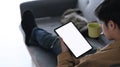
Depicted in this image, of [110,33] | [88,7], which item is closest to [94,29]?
[88,7]

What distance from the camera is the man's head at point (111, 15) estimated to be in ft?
3.20

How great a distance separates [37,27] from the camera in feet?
6.47

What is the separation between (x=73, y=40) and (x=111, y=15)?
57 cm

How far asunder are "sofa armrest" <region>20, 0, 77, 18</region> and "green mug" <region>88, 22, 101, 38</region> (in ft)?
1.42

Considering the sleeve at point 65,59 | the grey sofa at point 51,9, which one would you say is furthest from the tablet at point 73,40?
the grey sofa at point 51,9

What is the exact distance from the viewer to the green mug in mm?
1830

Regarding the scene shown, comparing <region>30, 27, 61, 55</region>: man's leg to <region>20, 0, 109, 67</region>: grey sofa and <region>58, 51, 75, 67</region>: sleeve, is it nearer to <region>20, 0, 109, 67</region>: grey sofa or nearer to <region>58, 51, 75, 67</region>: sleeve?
<region>20, 0, 109, 67</region>: grey sofa

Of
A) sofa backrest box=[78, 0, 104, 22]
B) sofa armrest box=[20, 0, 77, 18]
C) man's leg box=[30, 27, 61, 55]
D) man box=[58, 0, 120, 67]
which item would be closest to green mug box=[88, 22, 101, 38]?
sofa backrest box=[78, 0, 104, 22]

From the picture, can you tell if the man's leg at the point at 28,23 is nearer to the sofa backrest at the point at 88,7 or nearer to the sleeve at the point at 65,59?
the sofa backrest at the point at 88,7

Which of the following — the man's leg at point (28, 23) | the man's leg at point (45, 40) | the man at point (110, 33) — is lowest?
the man's leg at point (45, 40)

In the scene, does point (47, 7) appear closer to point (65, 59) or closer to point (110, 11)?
point (65, 59)

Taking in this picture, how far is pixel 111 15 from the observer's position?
3.25ft

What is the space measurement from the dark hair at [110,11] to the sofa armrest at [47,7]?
117cm

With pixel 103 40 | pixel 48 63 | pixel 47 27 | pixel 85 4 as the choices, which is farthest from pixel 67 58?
pixel 85 4
